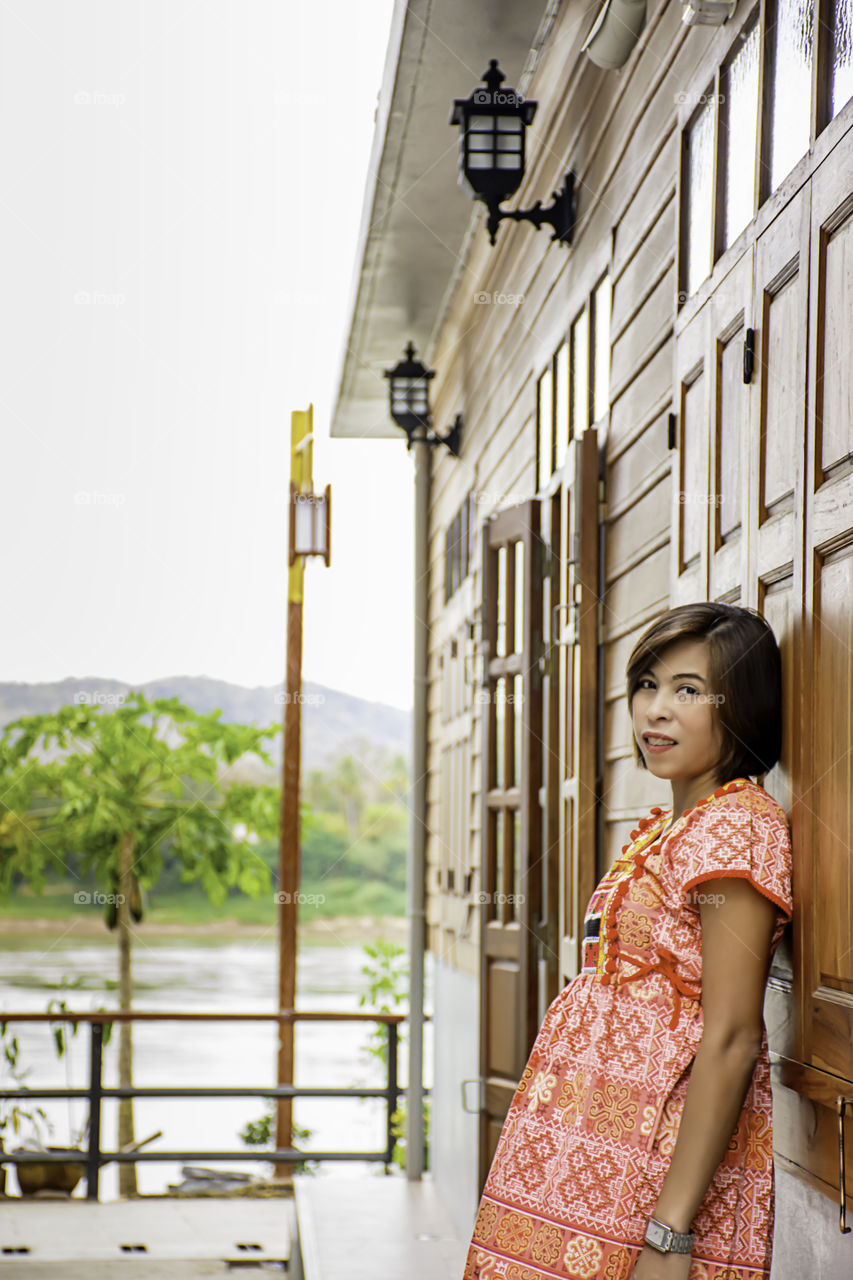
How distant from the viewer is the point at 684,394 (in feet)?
7.43

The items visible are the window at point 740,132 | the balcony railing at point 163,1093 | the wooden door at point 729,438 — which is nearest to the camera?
the wooden door at point 729,438

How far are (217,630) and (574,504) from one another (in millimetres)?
15685

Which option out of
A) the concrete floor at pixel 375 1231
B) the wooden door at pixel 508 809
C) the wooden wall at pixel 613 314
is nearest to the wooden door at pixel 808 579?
the wooden wall at pixel 613 314

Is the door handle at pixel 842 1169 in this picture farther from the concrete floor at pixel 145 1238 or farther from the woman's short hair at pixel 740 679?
the concrete floor at pixel 145 1238

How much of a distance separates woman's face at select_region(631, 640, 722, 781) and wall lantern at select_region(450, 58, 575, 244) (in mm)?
2147

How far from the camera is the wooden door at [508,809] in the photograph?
368 cm

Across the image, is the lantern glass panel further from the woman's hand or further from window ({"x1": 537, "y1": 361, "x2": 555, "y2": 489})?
the woman's hand

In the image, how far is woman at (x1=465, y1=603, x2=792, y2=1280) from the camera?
1462 millimetres

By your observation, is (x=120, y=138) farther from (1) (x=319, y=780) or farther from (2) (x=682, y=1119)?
(1) (x=319, y=780)

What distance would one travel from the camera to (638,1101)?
1.56 meters

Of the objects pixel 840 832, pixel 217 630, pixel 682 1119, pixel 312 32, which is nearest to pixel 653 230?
pixel 840 832

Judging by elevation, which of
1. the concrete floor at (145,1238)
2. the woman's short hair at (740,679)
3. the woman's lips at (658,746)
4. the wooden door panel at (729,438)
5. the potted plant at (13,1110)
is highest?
the wooden door panel at (729,438)

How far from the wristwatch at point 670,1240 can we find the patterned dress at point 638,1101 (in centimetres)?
7

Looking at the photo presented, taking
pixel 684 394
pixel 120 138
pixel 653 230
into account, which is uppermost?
pixel 120 138
